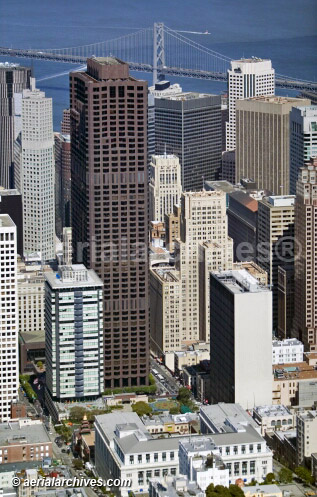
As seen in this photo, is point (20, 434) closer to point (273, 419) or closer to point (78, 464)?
point (78, 464)

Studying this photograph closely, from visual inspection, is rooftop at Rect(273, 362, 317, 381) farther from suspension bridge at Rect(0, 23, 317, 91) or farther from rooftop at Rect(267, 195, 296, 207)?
suspension bridge at Rect(0, 23, 317, 91)

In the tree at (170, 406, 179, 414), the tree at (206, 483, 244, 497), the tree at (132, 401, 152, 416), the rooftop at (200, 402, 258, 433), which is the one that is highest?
the tree at (206, 483, 244, 497)

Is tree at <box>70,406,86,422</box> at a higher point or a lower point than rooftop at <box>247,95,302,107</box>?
lower

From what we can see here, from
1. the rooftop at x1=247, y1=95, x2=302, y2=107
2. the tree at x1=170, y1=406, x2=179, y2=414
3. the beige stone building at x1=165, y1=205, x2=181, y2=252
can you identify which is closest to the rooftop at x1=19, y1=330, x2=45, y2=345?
the tree at x1=170, y1=406, x2=179, y2=414

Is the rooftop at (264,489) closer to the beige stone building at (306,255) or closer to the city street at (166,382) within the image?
the city street at (166,382)

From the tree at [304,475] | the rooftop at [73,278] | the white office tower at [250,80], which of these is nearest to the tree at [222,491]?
the tree at [304,475]
